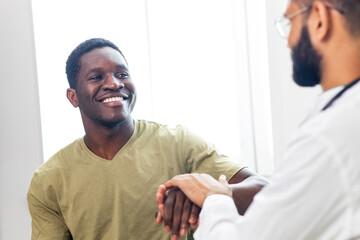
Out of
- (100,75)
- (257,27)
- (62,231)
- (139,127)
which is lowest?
(62,231)

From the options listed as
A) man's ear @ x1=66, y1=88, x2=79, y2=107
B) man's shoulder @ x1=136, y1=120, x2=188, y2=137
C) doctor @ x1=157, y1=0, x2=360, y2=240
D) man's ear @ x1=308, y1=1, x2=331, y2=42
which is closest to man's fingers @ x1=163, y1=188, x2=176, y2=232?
doctor @ x1=157, y1=0, x2=360, y2=240

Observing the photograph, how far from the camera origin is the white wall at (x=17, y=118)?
259 centimetres

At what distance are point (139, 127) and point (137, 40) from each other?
0.95 meters

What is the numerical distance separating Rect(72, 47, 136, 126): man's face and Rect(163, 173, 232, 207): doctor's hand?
57 centimetres

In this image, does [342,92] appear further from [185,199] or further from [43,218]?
[43,218]

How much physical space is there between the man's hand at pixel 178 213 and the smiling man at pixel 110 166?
1.34 ft

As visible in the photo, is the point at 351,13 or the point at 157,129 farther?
the point at 157,129

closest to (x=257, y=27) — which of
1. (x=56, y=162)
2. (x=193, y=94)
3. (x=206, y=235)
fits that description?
(x=193, y=94)

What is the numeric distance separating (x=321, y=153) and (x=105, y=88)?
4.02ft

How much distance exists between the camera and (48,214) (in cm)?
201

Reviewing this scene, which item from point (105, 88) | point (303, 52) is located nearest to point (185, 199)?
point (303, 52)

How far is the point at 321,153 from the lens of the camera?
3.08ft

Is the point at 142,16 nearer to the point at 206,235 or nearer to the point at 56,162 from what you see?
the point at 56,162

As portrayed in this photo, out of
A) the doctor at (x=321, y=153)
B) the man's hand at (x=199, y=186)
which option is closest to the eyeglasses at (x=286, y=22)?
the doctor at (x=321, y=153)
